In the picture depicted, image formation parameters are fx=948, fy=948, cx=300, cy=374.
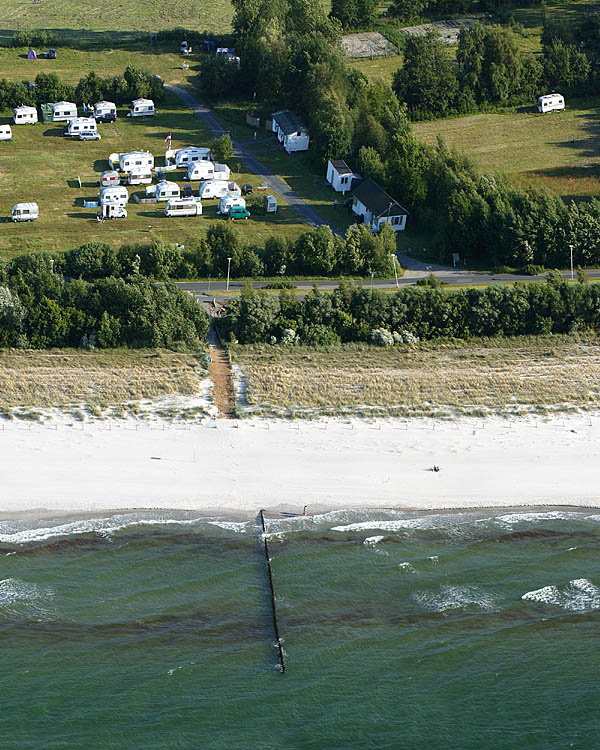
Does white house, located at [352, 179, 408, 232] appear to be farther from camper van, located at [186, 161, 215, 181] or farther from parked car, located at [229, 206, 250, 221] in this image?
camper van, located at [186, 161, 215, 181]

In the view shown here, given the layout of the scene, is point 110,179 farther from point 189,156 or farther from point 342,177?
point 342,177

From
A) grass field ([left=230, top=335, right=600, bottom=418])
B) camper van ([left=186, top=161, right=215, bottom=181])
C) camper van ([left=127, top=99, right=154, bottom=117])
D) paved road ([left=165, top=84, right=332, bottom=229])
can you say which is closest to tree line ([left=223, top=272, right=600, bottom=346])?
grass field ([left=230, top=335, right=600, bottom=418])

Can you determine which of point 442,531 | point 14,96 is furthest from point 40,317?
point 14,96

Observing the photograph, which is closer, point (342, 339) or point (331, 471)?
point (331, 471)

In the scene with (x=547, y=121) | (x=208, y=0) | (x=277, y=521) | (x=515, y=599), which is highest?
(x=208, y=0)

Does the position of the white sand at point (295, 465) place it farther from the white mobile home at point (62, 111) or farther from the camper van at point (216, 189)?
the white mobile home at point (62, 111)

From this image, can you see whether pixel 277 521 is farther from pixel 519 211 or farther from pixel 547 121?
pixel 547 121

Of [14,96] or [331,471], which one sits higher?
[14,96]

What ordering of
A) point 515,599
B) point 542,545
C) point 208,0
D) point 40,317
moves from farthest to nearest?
point 208,0
point 40,317
point 542,545
point 515,599
